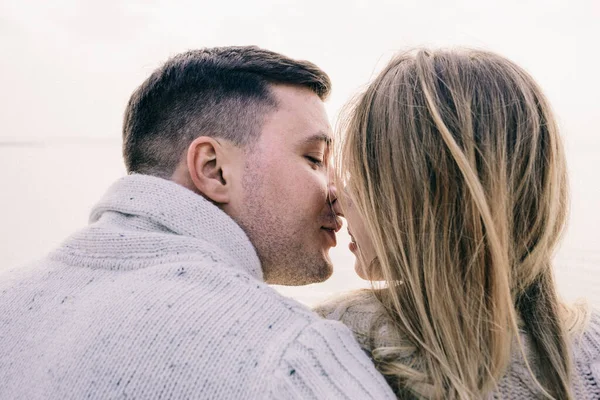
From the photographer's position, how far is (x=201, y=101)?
193 centimetres

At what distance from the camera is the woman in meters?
1.24

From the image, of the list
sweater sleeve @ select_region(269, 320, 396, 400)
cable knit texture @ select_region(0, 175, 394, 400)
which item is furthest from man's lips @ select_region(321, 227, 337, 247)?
sweater sleeve @ select_region(269, 320, 396, 400)

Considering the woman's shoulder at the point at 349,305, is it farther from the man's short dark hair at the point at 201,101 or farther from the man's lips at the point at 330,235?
the man's short dark hair at the point at 201,101

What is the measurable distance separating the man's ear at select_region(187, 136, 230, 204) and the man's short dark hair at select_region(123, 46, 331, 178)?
81mm

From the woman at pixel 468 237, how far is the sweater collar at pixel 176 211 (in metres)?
0.35

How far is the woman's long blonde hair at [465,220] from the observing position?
4.13 ft

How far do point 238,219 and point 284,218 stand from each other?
6.3 inches

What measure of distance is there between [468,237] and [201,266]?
651 mm

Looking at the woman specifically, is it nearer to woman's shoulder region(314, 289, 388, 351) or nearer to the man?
woman's shoulder region(314, 289, 388, 351)

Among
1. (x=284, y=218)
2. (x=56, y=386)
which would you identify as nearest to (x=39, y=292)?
(x=56, y=386)

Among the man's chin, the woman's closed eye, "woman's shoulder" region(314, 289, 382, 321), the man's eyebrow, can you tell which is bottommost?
the man's chin

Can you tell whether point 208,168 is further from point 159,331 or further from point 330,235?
point 159,331

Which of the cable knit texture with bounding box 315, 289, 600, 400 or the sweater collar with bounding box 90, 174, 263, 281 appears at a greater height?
the sweater collar with bounding box 90, 174, 263, 281

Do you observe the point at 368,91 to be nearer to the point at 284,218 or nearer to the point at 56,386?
the point at 284,218
